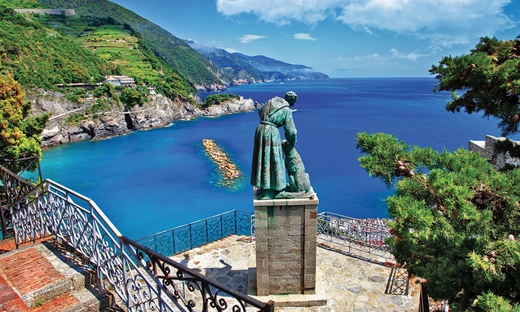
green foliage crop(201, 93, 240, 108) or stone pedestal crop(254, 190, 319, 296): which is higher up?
green foliage crop(201, 93, 240, 108)

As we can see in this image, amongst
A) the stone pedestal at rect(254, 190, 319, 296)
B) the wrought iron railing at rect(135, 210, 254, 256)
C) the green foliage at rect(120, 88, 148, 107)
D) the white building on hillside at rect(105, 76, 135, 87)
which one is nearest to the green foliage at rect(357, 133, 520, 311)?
the stone pedestal at rect(254, 190, 319, 296)

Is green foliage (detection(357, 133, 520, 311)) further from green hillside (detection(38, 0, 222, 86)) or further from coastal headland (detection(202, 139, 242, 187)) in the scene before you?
green hillside (detection(38, 0, 222, 86))

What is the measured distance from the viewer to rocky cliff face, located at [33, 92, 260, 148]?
148 ft

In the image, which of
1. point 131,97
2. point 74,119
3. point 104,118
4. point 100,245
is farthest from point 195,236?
point 131,97

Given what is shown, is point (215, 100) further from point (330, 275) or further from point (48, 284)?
point (48, 284)

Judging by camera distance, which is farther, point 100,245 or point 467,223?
point 100,245

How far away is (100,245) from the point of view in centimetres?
445

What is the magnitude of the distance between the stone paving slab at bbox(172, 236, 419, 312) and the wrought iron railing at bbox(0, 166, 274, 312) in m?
2.48

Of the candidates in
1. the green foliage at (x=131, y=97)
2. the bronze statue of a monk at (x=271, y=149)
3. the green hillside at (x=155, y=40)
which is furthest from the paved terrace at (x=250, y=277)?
the green hillside at (x=155, y=40)

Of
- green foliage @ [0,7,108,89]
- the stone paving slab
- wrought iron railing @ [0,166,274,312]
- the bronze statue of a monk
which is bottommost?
the stone paving slab

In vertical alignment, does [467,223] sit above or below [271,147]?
below

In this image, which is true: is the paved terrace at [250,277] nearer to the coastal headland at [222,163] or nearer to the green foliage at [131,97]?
the coastal headland at [222,163]

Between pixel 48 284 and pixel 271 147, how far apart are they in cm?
424

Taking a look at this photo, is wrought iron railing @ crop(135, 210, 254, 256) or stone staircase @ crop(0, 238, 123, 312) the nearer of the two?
→ stone staircase @ crop(0, 238, 123, 312)
